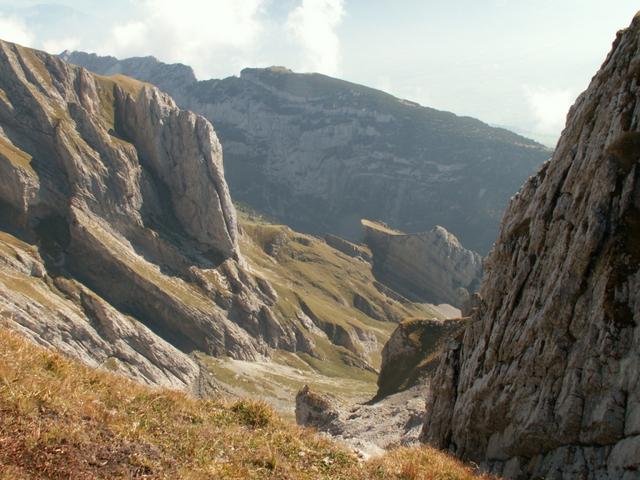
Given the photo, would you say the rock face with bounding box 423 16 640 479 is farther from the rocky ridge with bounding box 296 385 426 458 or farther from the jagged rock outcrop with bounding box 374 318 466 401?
the jagged rock outcrop with bounding box 374 318 466 401

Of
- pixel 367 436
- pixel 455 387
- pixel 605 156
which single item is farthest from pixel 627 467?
pixel 367 436

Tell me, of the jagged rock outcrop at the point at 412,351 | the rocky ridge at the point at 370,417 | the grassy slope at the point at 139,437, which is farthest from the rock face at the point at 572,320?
the jagged rock outcrop at the point at 412,351

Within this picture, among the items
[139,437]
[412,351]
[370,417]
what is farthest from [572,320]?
[412,351]

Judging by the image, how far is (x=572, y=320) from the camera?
2544cm

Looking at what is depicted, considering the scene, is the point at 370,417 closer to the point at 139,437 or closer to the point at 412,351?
the point at 412,351

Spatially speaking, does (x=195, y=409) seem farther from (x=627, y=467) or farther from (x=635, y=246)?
(x=635, y=246)

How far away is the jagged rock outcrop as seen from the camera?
96.1 meters

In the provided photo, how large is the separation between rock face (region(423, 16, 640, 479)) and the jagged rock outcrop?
61795 millimetres

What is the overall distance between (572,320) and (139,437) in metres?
20.5

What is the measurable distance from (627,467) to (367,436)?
183 ft

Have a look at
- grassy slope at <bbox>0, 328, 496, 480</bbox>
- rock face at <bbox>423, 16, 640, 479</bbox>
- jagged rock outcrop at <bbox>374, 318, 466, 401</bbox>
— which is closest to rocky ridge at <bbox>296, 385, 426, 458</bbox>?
jagged rock outcrop at <bbox>374, 318, 466, 401</bbox>

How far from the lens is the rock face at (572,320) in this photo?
22266 mm

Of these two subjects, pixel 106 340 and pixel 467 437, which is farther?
pixel 106 340

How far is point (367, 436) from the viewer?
236 feet
